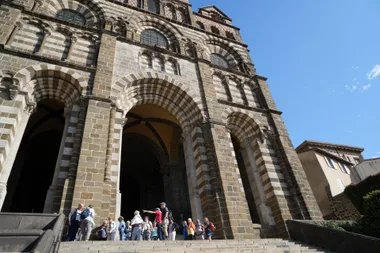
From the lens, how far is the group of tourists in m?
6.06

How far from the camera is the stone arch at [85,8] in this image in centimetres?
1344

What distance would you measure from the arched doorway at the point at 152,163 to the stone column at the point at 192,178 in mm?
1878

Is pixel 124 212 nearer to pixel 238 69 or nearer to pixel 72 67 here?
pixel 72 67

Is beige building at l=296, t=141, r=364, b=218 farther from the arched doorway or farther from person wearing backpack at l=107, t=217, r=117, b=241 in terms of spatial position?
person wearing backpack at l=107, t=217, r=117, b=241

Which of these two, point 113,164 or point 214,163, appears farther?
point 214,163

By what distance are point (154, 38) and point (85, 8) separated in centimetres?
451

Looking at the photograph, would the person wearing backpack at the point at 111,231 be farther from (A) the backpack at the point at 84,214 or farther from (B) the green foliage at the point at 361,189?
(B) the green foliage at the point at 361,189

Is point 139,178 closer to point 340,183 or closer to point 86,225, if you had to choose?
point 86,225

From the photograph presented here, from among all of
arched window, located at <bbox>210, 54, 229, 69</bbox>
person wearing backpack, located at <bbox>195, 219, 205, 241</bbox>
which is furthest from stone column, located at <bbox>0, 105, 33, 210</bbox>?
arched window, located at <bbox>210, 54, 229, 69</bbox>

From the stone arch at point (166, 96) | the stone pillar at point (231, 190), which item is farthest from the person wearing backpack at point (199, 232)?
the stone arch at point (166, 96)

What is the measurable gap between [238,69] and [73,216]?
14.3m

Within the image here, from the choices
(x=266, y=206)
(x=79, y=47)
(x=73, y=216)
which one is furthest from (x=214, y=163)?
(x=79, y=47)

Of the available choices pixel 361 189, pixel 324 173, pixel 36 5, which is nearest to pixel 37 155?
pixel 36 5

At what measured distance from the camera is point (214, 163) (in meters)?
9.87
